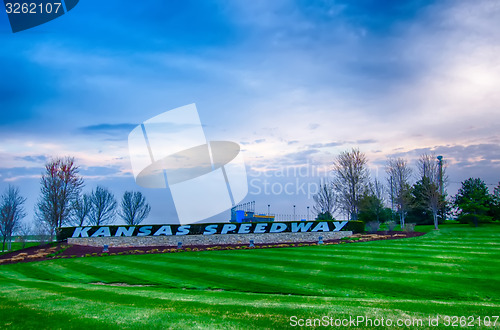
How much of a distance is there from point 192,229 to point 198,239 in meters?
1.33

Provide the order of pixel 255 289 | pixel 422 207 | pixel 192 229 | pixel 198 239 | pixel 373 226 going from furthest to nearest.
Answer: pixel 422 207 < pixel 373 226 < pixel 192 229 < pixel 198 239 < pixel 255 289

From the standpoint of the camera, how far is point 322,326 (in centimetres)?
755

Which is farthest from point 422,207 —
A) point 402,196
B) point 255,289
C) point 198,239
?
point 255,289

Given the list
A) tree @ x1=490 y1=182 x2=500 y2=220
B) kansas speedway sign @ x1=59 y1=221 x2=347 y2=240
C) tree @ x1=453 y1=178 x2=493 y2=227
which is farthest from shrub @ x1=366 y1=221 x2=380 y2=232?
tree @ x1=490 y1=182 x2=500 y2=220

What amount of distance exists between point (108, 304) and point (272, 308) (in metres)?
4.98

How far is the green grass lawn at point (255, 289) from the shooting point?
8.26m

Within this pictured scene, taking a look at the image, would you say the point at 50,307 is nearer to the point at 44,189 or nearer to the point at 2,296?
the point at 2,296

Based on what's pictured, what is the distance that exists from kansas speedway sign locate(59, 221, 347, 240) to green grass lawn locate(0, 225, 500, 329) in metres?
9.73

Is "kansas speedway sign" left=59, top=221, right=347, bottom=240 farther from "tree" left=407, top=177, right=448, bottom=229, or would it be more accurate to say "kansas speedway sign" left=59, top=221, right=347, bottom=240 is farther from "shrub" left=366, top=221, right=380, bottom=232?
"tree" left=407, top=177, right=448, bottom=229

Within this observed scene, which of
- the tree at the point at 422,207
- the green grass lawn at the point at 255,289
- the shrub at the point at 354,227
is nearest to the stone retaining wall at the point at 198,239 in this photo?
the shrub at the point at 354,227

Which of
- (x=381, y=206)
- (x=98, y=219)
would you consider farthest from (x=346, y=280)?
(x=98, y=219)

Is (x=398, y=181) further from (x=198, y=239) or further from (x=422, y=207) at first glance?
(x=198, y=239)

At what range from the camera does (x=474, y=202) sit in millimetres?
46844

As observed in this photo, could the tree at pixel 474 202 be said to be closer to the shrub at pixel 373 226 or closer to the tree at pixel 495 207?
the tree at pixel 495 207
